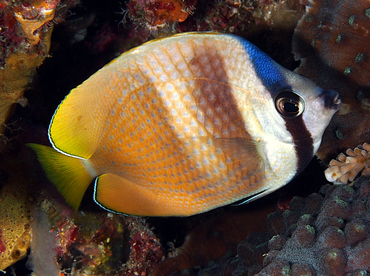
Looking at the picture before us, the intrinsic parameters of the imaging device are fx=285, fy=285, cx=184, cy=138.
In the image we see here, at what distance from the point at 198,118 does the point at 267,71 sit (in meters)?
0.50

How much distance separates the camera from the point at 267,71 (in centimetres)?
170

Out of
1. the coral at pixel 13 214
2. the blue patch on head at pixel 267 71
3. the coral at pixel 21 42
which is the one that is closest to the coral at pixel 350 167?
the blue patch on head at pixel 267 71

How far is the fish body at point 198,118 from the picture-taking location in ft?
5.57

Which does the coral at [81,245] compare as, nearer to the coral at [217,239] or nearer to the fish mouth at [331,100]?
the coral at [217,239]

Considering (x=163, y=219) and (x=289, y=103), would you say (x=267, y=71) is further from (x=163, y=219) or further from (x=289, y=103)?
(x=163, y=219)

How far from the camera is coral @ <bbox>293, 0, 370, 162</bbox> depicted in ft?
8.82

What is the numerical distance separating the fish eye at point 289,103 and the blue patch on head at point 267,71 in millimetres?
46

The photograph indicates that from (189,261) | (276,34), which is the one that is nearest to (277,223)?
(189,261)

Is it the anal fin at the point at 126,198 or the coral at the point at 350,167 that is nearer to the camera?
the anal fin at the point at 126,198

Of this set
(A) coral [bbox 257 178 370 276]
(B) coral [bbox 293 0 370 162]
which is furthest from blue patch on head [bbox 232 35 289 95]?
(B) coral [bbox 293 0 370 162]

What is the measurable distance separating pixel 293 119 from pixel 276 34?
213 cm

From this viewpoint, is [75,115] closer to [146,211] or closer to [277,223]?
[146,211]

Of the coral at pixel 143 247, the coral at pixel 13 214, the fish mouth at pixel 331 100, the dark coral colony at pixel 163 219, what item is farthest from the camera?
the coral at pixel 143 247

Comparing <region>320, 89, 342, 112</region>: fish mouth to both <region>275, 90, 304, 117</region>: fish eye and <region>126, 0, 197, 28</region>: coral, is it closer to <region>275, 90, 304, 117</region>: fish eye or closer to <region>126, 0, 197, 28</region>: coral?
<region>275, 90, 304, 117</region>: fish eye
